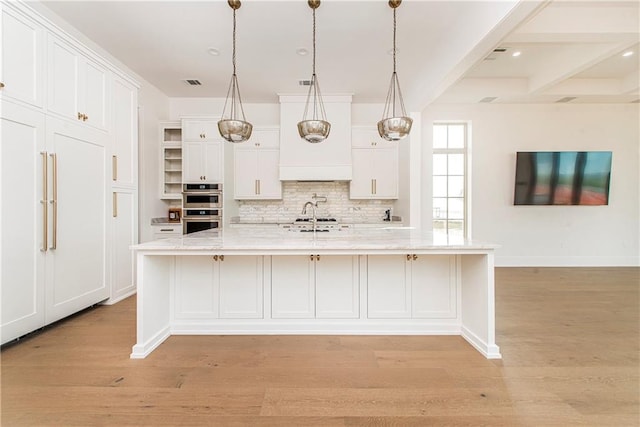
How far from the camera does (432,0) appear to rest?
8.38 feet

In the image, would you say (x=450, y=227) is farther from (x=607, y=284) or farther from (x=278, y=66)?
(x=278, y=66)

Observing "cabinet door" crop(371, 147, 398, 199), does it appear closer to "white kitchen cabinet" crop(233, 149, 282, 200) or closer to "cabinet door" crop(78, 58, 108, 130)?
"white kitchen cabinet" crop(233, 149, 282, 200)

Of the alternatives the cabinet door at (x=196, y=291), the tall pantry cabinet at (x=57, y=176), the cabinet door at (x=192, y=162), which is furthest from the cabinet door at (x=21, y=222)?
the cabinet door at (x=192, y=162)

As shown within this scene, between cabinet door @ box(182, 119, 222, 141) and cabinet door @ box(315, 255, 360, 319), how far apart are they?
3.13m

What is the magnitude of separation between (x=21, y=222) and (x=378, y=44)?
3774mm

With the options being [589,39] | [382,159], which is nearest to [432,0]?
[589,39]

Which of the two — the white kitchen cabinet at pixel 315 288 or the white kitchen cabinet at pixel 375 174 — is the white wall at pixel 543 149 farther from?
the white kitchen cabinet at pixel 315 288

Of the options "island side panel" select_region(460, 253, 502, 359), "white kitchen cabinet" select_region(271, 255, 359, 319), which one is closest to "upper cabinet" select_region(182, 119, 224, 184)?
"white kitchen cabinet" select_region(271, 255, 359, 319)

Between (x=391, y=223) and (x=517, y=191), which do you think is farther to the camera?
(x=517, y=191)

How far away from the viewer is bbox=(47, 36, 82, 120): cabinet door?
8.16 feet

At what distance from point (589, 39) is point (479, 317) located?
310cm

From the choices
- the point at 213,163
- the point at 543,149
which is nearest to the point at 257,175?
the point at 213,163

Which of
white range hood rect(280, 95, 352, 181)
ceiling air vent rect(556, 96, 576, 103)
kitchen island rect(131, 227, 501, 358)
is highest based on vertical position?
ceiling air vent rect(556, 96, 576, 103)

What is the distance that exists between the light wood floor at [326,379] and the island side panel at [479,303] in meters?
0.10
